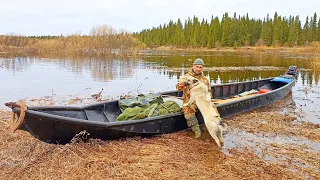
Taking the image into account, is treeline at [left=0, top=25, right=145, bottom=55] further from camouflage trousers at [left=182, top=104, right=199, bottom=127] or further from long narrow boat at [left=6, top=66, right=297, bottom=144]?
camouflage trousers at [left=182, top=104, right=199, bottom=127]

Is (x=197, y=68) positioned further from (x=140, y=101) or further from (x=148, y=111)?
(x=140, y=101)

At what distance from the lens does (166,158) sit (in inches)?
222

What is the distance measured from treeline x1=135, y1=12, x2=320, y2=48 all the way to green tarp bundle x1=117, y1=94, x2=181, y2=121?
244 feet

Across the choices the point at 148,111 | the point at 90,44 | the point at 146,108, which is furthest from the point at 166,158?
the point at 90,44

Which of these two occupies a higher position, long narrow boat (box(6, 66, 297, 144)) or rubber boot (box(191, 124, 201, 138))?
long narrow boat (box(6, 66, 297, 144))

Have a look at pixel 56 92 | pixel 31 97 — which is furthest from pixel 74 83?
pixel 31 97

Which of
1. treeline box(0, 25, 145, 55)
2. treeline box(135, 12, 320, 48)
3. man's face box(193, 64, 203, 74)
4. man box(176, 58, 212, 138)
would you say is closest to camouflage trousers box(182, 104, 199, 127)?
man box(176, 58, 212, 138)

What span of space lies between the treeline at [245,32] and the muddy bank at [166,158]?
245 feet

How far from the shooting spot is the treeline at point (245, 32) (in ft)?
253

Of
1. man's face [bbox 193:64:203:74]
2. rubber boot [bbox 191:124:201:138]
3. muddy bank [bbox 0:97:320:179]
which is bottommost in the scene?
muddy bank [bbox 0:97:320:179]

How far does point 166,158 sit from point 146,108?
188 cm

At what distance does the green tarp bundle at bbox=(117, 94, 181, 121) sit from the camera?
679 centimetres

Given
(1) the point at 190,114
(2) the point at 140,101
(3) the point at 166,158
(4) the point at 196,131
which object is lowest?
(3) the point at 166,158

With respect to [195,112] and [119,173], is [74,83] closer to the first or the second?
[195,112]
